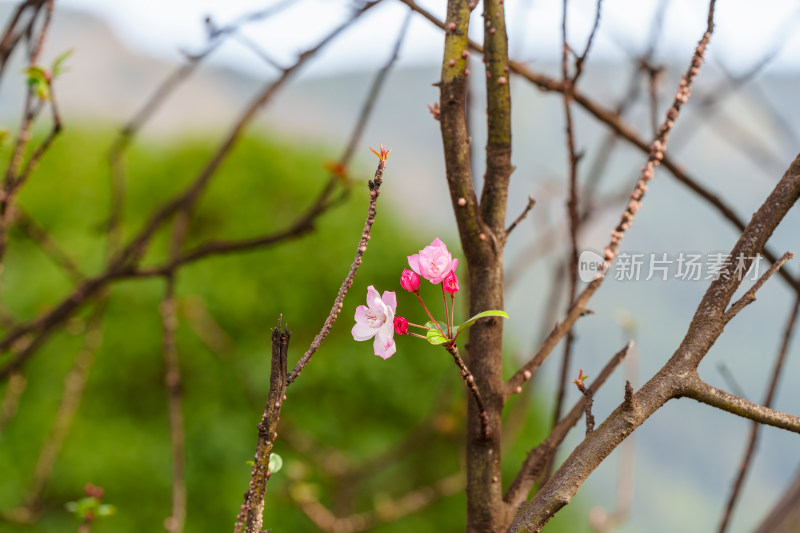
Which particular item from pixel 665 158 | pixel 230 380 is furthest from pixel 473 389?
pixel 230 380

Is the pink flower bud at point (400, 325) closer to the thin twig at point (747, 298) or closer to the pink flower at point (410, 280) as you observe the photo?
the pink flower at point (410, 280)

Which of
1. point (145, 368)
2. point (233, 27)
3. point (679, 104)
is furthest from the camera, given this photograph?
point (145, 368)

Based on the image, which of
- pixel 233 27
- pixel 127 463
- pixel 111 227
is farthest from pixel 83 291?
pixel 127 463

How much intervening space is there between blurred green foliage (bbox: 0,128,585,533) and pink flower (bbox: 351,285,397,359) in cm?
108

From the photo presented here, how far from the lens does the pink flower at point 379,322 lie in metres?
0.29

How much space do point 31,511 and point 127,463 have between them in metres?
0.70

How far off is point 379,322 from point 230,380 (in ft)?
4.56

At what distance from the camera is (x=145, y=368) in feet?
5.47

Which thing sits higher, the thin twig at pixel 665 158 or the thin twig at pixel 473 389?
the thin twig at pixel 665 158

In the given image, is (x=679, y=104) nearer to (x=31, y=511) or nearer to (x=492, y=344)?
(x=492, y=344)

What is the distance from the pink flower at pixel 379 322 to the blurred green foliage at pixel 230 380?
1.08 meters

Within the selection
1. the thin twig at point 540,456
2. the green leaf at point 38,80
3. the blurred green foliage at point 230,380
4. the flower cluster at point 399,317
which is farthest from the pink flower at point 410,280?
the blurred green foliage at point 230,380

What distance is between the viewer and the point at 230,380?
1609mm

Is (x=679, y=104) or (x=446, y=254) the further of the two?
(x=679, y=104)
